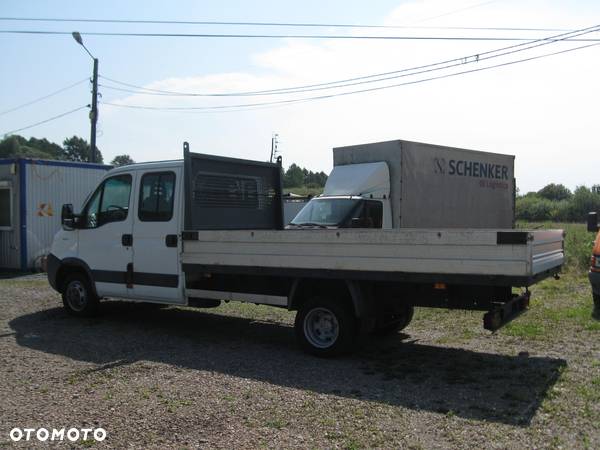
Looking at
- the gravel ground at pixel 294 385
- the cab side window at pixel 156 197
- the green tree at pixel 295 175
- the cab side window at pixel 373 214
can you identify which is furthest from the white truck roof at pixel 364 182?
the green tree at pixel 295 175

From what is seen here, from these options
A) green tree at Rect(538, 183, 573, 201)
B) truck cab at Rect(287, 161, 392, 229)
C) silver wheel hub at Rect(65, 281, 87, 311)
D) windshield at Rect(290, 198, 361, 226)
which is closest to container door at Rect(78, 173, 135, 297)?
silver wheel hub at Rect(65, 281, 87, 311)

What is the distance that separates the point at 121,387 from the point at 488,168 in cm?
1239

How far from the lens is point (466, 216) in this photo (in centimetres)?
1479

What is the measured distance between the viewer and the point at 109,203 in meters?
8.80

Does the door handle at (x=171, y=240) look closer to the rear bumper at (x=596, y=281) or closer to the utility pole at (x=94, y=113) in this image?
the rear bumper at (x=596, y=281)

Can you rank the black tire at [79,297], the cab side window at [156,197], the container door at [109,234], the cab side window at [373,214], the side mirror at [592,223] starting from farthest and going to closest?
the cab side window at [373,214], the side mirror at [592,223], the black tire at [79,297], the container door at [109,234], the cab side window at [156,197]

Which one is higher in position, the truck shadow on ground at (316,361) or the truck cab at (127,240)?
the truck cab at (127,240)

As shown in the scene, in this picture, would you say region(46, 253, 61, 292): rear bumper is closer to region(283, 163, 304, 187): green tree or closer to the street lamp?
the street lamp

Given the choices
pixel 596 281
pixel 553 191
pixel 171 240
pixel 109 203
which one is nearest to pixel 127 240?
pixel 109 203

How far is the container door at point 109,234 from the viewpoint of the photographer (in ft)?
Result: 28.0

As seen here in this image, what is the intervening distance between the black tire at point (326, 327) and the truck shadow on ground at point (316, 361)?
15 centimetres

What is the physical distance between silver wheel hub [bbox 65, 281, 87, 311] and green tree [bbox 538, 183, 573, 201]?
66274mm

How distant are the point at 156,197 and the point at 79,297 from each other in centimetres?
240

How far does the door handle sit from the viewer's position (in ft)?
26.1
